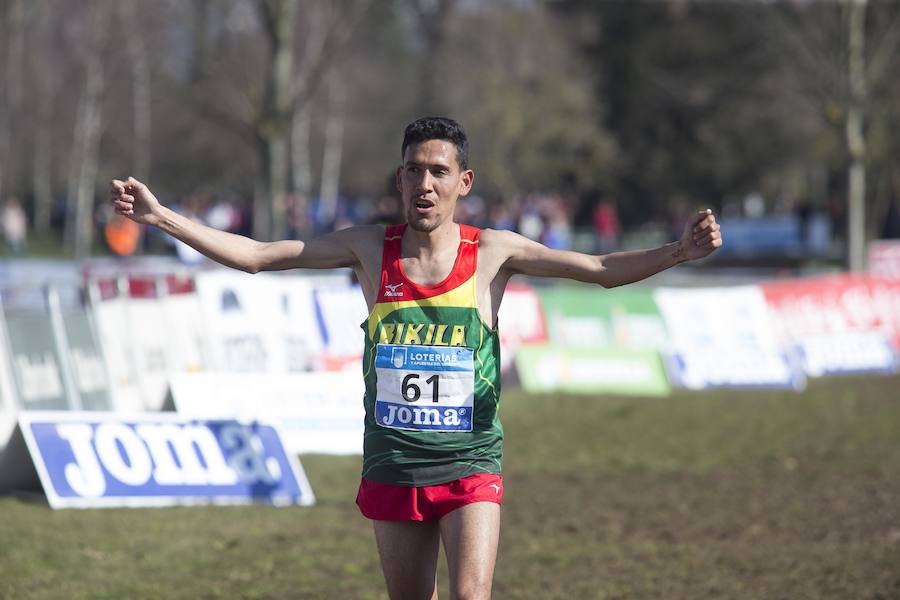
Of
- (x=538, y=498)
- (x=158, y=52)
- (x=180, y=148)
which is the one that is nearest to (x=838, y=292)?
(x=538, y=498)

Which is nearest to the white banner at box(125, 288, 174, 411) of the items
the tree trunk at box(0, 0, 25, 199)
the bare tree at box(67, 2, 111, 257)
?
the tree trunk at box(0, 0, 25, 199)

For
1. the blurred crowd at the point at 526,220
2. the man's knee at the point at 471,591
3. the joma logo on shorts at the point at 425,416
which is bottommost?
the blurred crowd at the point at 526,220

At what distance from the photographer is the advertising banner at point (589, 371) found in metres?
16.3

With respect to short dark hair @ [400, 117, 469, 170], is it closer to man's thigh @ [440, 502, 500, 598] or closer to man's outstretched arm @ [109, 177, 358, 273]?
man's outstretched arm @ [109, 177, 358, 273]

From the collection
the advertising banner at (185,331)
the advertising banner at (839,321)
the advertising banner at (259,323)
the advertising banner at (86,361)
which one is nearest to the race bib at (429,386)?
the advertising banner at (86,361)

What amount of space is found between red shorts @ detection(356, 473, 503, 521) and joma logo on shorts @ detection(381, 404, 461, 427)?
22 cm

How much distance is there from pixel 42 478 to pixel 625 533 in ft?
13.5

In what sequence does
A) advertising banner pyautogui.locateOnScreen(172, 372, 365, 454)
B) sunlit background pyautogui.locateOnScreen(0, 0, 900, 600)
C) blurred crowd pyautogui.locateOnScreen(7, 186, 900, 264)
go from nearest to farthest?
sunlit background pyautogui.locateOnScreen(0, 0, 900, 600)
advertising banner pyautogui.locateOnScreen(172, 372, 365, 454)
blurred crowd pyautogui.locateOnScreen(7, 186, 900, 264)

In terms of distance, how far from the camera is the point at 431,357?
4.75 meters

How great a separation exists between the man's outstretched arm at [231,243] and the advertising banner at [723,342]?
12390 millimetres

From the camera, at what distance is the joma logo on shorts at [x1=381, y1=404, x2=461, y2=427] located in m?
4.78

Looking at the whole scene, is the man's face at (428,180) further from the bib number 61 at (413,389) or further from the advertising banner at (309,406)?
the advertising banner at (309,406)

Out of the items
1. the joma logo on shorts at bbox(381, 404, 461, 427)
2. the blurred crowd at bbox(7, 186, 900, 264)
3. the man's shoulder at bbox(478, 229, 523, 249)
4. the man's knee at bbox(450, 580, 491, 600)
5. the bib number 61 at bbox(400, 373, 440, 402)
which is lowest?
the blurred crowd at bbox(7, 186, 900, 264)

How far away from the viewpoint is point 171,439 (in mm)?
9625
